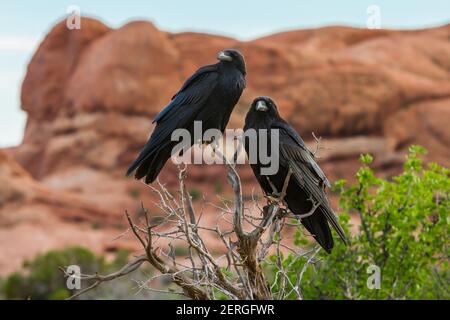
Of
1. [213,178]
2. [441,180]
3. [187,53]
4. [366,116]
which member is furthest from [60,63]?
[441,180]

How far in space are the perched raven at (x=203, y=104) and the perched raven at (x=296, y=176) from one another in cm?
25

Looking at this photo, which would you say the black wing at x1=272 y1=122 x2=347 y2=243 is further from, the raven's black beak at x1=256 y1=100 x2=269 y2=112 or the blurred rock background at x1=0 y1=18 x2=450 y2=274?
the blurred rock background at x1=0 y1=18 x2=450 y2=274

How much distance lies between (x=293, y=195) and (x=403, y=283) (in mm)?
3408

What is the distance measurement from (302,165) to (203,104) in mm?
890

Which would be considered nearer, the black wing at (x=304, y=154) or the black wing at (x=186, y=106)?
the black wing at (x=304, y=154)

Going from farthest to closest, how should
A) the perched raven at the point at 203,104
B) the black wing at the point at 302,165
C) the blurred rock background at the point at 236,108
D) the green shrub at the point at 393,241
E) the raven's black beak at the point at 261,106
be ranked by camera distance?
the blurred rock background at the point at 236,108 < the green shrub at the point at 393,241 < the perched raven at the point at 203,104 < the raven's black beak at the point at 261,106 < the black wing at the point at 302,165

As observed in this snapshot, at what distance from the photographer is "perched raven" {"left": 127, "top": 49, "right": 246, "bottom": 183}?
5422 millimetres

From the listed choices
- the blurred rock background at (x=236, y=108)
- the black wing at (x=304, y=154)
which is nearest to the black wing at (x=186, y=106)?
the black wing at (x=304, y=154)

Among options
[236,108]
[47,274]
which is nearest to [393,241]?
[47,274]

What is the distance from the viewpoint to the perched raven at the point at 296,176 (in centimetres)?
521

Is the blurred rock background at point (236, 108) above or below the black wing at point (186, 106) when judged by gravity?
below

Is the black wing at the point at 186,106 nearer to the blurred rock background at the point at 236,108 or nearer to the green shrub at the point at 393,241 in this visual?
the green shrub at the point at 393,241

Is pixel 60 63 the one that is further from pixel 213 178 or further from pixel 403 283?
pixel 403 283

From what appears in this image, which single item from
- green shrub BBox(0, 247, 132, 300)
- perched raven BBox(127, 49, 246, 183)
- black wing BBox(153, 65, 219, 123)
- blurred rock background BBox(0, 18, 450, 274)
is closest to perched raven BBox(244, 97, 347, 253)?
perched raven BBox(127, 49, 246, 183)
